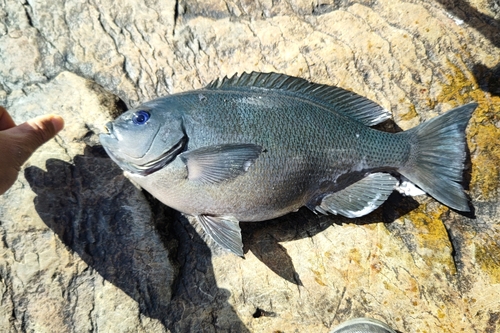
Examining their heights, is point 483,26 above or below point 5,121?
above

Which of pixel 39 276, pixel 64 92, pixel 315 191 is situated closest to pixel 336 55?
pixel 315 191

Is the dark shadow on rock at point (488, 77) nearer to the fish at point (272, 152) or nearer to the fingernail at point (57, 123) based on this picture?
the fish at point (272, 152)

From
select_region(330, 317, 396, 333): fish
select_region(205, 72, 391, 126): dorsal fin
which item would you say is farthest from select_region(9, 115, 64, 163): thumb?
select_region(330, 317, 396, 333): fish

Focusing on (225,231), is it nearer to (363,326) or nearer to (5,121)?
(363,326)

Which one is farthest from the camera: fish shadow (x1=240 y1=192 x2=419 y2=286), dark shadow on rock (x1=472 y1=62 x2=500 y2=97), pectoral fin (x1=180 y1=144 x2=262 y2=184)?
dark shadow on rock (x1=472 y1=62 x2=500 y2=97)

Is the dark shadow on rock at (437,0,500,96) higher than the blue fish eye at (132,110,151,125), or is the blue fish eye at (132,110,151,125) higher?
the dark shadow on rock at (437,0,500,96)

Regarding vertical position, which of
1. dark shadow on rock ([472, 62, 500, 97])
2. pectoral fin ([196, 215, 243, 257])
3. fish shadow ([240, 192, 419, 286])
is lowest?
fish shadow ([240, 192, 419, 286])

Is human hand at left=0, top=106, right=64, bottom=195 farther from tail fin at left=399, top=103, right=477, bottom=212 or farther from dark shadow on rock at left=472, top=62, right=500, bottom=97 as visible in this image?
dark shadow on rock at left=472, top=62, right=500, bottom=97

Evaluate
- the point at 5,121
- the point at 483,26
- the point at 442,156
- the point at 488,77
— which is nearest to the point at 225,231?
the point at 442,156
